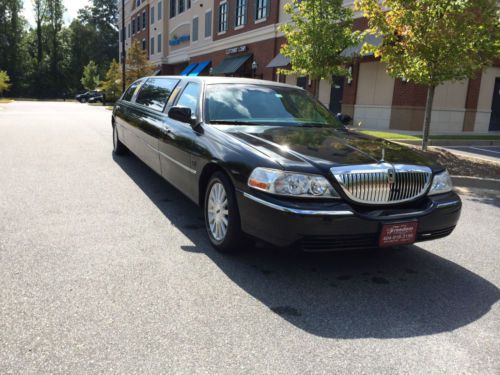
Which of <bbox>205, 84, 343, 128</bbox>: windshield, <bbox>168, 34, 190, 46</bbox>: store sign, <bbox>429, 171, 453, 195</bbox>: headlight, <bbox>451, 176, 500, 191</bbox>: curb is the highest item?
<bbox>168, 34, 190, 46</bbox>: store sign

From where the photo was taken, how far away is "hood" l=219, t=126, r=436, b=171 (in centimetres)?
366

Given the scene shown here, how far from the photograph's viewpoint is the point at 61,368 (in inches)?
96.0

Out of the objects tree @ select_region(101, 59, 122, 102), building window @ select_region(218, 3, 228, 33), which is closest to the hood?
building window @ select_region(218, 3, 228, 33)

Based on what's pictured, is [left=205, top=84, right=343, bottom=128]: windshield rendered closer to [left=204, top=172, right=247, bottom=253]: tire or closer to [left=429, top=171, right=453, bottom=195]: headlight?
[left=204, top=172, right=247, bottom=253]: tire

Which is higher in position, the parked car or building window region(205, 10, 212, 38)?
building window region(205, 10, 212, 38)

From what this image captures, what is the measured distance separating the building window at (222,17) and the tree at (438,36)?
25.3m

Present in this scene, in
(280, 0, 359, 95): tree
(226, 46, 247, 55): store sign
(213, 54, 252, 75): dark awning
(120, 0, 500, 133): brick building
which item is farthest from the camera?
(226, 46, 247, 55): store sign

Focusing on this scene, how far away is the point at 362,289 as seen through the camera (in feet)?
11.8

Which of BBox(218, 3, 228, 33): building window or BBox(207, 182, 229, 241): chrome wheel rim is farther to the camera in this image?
BBox(218, 3, 228, 33): building window

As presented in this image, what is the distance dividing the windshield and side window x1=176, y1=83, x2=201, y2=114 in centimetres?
15

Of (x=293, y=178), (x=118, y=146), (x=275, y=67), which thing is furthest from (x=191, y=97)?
(x=275, y=67)

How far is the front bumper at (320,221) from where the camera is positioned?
3.36 meters

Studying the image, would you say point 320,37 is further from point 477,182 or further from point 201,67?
point 201,67

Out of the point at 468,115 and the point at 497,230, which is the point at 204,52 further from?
the point at 497,230
